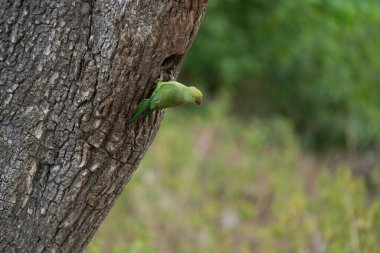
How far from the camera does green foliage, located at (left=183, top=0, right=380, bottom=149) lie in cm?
1180

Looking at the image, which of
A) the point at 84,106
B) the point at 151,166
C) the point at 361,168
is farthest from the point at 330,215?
the point at 361,168

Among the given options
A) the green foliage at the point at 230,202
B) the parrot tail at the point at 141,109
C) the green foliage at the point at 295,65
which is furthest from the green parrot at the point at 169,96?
the green foliage at the point at 295,65

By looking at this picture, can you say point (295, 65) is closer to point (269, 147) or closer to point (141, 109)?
point (269, 147)

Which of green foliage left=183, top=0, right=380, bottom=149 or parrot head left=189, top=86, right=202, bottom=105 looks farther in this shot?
green foliage left=183, top=0, right=380, bottom=149

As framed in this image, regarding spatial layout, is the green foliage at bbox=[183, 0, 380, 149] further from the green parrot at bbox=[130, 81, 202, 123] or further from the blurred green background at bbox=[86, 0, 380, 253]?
the green parrot at bbox=[130, 81, 202, 123]

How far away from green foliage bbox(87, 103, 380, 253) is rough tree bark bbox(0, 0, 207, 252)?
1.09 m

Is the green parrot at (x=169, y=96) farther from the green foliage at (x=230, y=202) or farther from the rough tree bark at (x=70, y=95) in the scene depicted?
the green foliage at (x=230, y=202)

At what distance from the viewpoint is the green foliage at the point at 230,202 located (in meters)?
4.31

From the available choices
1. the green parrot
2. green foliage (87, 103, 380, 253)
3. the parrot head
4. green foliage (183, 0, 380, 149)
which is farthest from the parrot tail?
green foliage (183, 0, 380, 149)

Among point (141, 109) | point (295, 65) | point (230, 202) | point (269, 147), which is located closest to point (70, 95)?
point (141, 109)

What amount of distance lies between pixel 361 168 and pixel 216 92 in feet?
17.2

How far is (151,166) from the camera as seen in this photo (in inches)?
261

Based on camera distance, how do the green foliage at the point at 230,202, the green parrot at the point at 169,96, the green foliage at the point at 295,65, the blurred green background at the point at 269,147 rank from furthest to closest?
the green foliage at the point at 295,65 → the blurred green background at the point at 269,147 → the green foliage at the point at 230,202 → the green parrot at the point at 169,96

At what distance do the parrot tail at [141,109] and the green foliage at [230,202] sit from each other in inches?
50.6
